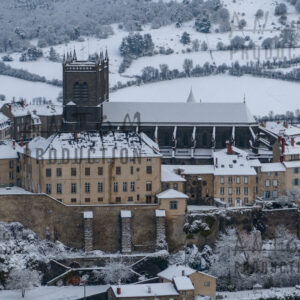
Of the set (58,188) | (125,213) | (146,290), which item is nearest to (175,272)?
(146,290)

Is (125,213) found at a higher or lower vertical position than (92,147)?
lower

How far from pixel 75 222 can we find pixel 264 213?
68.9ft

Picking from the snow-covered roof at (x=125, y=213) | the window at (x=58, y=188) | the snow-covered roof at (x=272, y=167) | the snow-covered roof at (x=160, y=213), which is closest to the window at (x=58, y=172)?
the window at (x=58, y=188)

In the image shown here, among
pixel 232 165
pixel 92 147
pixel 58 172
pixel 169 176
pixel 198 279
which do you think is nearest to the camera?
pixel 198 279

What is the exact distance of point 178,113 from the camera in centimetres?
14262

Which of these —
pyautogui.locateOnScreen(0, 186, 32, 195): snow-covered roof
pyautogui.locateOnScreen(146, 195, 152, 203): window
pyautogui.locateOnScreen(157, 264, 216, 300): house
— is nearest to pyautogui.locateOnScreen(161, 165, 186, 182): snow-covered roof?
pyautogui.locateOnScreen(146, 195, 152, 203): window

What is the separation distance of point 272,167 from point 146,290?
28.1m

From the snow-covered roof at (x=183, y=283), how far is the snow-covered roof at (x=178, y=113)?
34714 millimetres

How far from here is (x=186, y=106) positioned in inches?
5650

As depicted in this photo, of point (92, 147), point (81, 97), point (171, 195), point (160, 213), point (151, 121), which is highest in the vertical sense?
point (81, 97)

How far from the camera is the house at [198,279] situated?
368 feet

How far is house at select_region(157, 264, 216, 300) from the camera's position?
368 ft

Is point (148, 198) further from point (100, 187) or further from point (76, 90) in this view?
A: point (76, 90)

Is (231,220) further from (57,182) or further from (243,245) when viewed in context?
(57,182)
